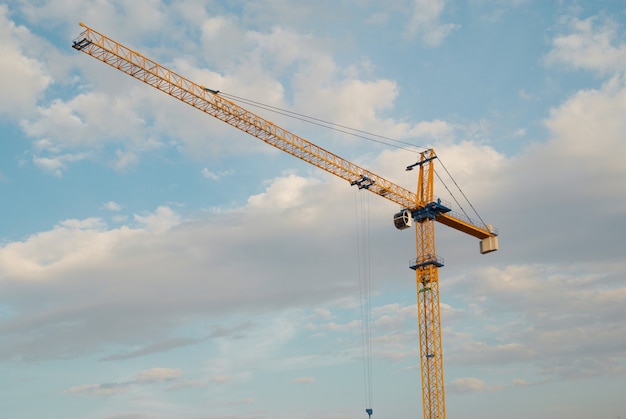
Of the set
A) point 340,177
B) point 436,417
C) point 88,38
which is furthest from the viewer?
point 340,177

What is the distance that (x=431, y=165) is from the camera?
458ft

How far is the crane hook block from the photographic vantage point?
428ft

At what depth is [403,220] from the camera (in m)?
130

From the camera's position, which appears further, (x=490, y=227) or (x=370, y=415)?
(x=490, y=227)

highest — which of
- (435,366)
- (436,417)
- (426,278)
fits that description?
(426,278)

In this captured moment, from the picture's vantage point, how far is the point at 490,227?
142500 millimetres

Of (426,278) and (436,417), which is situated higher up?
(426,278)

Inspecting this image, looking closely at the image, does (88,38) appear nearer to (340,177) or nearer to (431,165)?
(340,177)

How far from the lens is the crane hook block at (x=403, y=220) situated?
130m

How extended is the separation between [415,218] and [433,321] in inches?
721

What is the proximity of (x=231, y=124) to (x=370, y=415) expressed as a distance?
5209 cm

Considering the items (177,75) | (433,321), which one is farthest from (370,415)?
(177,75)

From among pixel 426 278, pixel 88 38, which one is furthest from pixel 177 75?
pixel 426 278

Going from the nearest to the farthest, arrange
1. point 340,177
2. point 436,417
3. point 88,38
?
point 88,38 < point 436,417 < point 340,177
